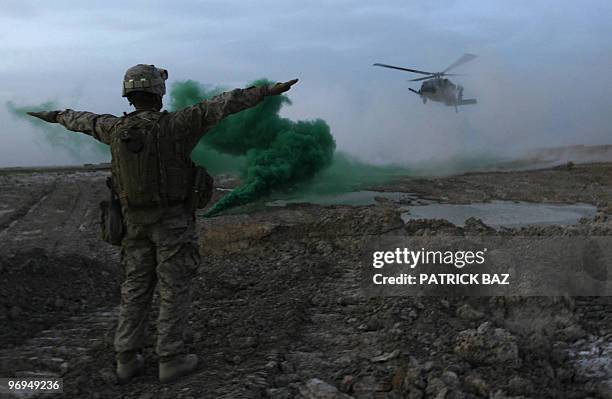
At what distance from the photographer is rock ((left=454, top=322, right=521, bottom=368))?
3.70 m

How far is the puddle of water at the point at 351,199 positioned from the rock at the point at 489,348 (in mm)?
14599

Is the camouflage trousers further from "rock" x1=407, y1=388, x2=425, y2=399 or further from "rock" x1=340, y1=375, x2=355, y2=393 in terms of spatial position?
"rock" x1=407, y1=388, x2=425, y2=399

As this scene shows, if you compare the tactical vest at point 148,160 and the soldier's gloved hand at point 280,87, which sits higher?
the soldier's gloved hand at point 280,87

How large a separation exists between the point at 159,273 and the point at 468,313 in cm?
279

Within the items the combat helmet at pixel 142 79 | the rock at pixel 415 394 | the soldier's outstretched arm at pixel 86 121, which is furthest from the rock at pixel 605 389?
the soldier's outstretched arm at pixel 86 121

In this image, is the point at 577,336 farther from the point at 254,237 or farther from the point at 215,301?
the point at 254,237

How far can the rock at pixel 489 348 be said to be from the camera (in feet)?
12.1

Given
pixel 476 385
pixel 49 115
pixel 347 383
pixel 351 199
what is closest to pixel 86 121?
pixel 49 115

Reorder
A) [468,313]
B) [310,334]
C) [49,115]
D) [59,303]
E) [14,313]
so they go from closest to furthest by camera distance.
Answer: [49,115] < [310,334] < [468,313] < [14,313] < [59,303]

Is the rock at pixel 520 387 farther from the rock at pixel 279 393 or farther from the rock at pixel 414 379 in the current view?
the rock at pixel 279 393

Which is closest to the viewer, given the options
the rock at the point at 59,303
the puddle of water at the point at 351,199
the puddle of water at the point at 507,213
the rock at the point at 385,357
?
the rock at the point at 385,357

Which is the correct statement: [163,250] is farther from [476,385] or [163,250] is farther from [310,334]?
[476,385]

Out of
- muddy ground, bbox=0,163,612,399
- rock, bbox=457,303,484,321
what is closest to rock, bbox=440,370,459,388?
muddy ground, bbox=0,163,612,399

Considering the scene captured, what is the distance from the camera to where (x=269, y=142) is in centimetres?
2439
